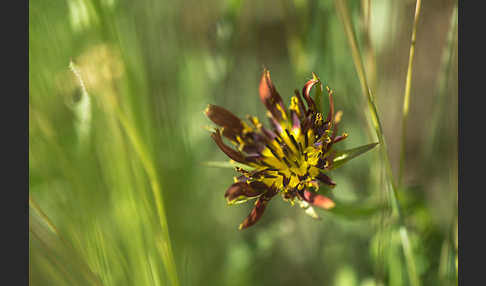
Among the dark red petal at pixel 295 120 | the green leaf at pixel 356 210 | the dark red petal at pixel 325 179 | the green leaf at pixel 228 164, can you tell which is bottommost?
the green leaf at pixel 356 210

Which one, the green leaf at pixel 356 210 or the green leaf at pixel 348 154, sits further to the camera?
the green leaf at pixel 356 210

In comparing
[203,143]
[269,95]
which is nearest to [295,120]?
[269,95]

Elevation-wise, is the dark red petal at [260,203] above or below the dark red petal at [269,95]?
below

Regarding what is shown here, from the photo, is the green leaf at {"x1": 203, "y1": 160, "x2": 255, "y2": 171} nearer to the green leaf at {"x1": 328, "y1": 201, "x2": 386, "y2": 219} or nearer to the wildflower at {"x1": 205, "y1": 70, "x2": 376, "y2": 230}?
the wildflower at {"x1": 205, "y1": 70, "x2": 376, "y2": 230}

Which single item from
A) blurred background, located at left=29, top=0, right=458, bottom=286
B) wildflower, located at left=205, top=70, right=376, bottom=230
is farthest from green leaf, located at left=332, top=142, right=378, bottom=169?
blurred background, located at left=29, top=0, right=458, bottom=286

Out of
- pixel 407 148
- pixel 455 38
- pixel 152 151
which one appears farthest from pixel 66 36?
pixel 407 148

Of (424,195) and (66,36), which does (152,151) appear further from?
(424,195)

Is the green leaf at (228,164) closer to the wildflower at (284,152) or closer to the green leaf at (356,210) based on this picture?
the wildflower at (284,152)

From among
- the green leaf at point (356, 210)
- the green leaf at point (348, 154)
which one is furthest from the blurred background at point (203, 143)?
the green leaf at point (348, 154)
